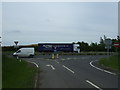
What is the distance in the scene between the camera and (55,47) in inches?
2525

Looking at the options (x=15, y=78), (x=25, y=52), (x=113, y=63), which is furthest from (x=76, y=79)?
(x=25, y=52)

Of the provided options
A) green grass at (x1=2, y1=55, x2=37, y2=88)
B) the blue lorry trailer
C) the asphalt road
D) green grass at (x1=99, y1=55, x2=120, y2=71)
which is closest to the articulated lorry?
the blue lorry trailer

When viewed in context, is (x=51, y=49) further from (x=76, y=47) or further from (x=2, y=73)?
(x=2, y=73)

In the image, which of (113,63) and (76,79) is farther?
(113,63)

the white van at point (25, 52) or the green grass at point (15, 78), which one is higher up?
the green grass at point (15, 78)

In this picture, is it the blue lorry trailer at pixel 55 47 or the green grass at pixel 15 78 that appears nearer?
the green grass at pixel 15 78

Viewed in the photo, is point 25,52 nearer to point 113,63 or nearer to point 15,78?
point 113,63

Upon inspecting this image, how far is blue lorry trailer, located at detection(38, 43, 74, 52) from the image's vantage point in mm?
63625

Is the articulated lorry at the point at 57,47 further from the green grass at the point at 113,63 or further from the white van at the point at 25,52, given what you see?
the green grass at the point at 113,63

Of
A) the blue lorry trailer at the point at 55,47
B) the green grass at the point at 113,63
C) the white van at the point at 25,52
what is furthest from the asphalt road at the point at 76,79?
the blue lorry trailer at the point at 55,47

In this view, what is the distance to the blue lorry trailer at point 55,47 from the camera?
63.6 m

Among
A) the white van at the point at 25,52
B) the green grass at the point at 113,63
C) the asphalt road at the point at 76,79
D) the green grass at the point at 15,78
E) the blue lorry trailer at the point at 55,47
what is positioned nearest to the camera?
the green grass at the point at 15,78

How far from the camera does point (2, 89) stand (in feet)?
32.9

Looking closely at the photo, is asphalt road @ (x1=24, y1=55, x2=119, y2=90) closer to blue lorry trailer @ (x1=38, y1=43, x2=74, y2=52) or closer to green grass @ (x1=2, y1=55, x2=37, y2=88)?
green grass @ (x1=2, y1=55, x2=37, y2=88)
